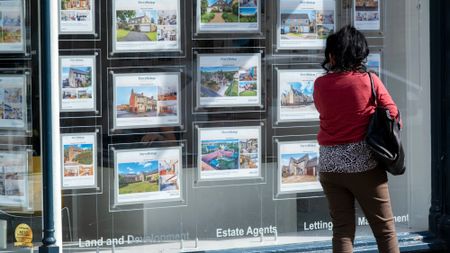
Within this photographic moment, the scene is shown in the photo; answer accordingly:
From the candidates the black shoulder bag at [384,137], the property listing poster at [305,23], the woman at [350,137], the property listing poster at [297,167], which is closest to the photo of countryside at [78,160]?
the property listing poster at [297,167]

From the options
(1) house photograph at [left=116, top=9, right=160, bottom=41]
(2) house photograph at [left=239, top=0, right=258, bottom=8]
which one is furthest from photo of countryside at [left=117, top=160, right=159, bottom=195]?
(2) house photograph at [left=239, top=0, right=258, bottom=8]

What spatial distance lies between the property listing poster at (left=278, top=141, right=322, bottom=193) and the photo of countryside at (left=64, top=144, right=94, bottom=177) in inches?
54.5

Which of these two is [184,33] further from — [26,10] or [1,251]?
[1,251]

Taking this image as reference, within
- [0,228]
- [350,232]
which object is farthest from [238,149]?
[0,228]

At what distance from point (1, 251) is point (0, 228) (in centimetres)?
15

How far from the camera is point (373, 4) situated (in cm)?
624

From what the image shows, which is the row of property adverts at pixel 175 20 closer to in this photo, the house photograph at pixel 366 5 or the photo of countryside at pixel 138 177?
the house photograph at pixel 366 5

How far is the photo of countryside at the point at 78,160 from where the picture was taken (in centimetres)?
553

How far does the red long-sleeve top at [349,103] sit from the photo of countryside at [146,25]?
4.57 feet

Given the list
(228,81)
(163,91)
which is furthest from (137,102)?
(228,81)

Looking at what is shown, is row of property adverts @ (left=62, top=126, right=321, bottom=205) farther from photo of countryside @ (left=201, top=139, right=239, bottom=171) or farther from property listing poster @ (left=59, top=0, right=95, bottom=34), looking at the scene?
property listing poster @ (left=59, top=0, right=95, bottom=34)

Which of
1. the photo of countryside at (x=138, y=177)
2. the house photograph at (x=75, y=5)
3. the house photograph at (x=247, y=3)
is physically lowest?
the photo of countryside at (x=138, y=177)

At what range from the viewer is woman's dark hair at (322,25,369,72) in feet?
15.5
